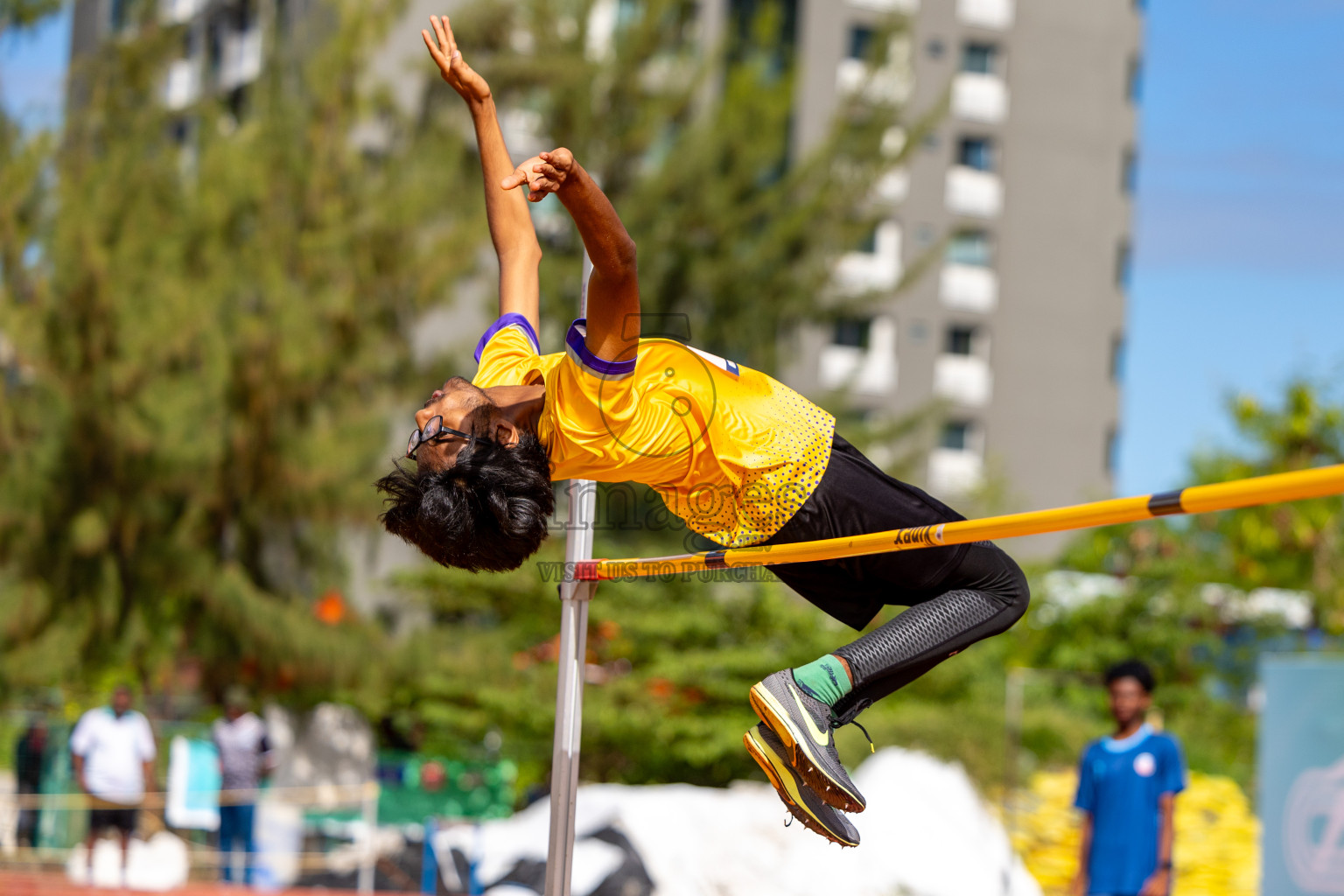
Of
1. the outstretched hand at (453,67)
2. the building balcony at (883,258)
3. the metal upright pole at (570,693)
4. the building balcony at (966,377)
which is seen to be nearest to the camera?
the outstretched hand at (453,67)

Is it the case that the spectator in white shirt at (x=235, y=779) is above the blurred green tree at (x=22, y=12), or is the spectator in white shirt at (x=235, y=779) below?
below

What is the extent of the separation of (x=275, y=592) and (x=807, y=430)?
412 inches

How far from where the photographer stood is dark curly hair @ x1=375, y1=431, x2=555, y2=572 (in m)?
2.99

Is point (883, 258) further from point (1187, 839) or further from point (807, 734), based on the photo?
point (807, 734)

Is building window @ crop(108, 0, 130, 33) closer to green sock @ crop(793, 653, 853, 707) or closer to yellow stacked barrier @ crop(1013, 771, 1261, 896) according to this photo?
yellow stacked barrier @ crop(1013, 771, 1261, 896)

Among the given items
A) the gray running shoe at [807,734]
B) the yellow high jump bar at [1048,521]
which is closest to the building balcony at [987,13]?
the yellow high jump bar at [1048,521]

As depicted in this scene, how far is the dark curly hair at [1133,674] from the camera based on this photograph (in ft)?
17.9

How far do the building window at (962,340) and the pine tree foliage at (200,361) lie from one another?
18.5 meters

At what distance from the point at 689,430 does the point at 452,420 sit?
521 millimetres

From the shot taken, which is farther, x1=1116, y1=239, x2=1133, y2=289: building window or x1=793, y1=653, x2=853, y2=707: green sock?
x1=1116, y1=239, x2=1133, y2=289: building window

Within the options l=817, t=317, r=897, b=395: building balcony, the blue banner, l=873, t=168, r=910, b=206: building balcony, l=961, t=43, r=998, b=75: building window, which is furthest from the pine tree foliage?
l=961, t=43, r=998, b=75: building window

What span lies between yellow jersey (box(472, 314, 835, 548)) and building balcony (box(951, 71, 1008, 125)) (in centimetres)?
2802

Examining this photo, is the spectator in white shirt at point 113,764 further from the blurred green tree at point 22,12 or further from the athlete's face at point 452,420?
the athlete's face at point 452,420

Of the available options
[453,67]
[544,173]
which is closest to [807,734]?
[544,173]
